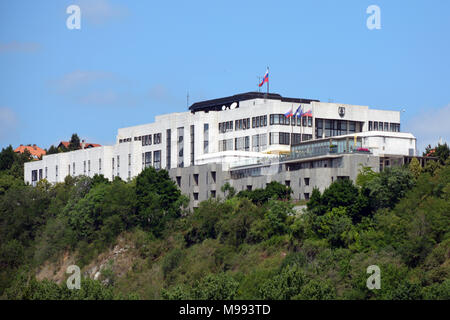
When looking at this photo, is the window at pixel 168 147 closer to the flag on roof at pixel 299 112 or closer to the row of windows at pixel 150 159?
the row of windows at pixel 150 159

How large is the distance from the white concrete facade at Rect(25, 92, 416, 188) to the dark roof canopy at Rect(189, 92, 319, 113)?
1031 mm

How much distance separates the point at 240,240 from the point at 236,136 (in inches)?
1047

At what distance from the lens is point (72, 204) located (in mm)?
159250

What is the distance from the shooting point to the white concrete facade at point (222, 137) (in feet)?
479

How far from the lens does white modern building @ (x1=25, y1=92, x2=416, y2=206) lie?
144 m

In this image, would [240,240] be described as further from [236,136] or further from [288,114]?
[236,136]

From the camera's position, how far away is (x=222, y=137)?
519ft

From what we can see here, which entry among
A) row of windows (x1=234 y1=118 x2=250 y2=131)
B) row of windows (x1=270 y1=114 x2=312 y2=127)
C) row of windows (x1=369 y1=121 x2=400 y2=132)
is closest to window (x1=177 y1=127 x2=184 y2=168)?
row of windows (x1=234 y1=118 x2=250 y2=131)

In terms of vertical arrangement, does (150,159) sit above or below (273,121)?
below

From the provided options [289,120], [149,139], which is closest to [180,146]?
[149,139]

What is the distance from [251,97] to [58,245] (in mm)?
32265

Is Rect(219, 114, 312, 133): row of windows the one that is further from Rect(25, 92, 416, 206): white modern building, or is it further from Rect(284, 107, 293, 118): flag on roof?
Rect(284, 107, 293, 118): flag on roof
